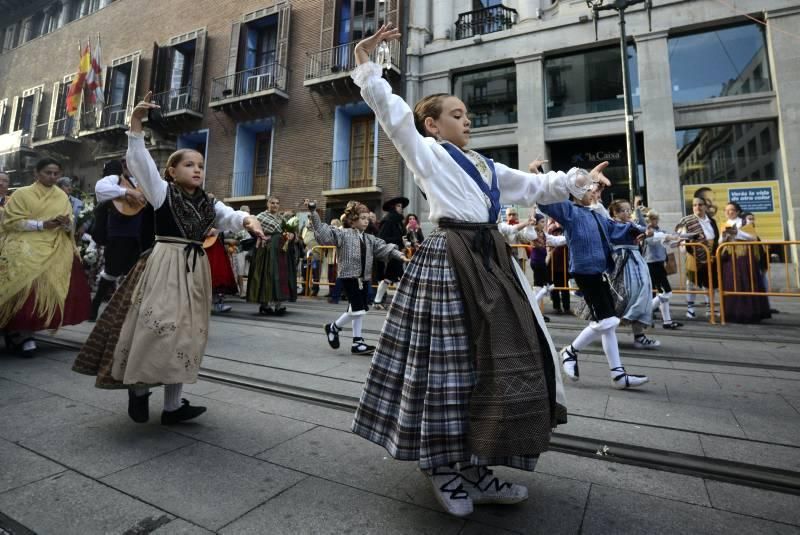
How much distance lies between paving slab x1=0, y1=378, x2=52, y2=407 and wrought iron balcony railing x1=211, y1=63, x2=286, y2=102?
54.7 feet

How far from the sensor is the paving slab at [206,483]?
170cm

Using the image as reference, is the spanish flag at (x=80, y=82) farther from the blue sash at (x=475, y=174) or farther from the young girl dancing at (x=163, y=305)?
the blue sash at (x=475, y=174)

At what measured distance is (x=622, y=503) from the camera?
A: 5.77ft

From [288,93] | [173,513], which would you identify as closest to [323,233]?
[173,513]

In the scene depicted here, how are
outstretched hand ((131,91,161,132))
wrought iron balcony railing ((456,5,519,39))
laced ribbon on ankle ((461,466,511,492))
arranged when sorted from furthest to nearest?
wrought iron balcony railing ((456,5,519,39))
outstretched hand ((131,91,161,132))
laced ribbon on ankle ((461,466,511,492))

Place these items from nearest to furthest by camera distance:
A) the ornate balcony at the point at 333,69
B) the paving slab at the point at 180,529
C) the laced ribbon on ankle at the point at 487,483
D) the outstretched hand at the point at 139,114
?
1. the paving slab at the point at 180,529
2. the laced ribbon on ankle at the point at 487,483
3. the outstretched hand at the point at 139,114
4. the ornate balcony at the point at 333,69

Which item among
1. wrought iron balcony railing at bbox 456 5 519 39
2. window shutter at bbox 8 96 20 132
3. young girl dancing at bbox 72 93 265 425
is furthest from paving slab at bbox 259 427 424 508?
window shutter at bbox 8 96 20 132

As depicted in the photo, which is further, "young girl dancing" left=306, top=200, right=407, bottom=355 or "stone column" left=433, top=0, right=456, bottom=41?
"stone column" left=433, top=0, right=456, bottom=41

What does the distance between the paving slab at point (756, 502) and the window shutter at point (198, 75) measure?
893 inches

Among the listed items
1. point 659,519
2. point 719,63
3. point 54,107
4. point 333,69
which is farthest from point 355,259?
point 54,107

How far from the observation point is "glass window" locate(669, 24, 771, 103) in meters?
11.9

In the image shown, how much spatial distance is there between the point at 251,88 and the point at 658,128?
15859mm

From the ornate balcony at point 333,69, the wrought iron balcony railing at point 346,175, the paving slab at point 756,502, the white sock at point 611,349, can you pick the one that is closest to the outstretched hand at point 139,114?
the paving slab at point 756,502

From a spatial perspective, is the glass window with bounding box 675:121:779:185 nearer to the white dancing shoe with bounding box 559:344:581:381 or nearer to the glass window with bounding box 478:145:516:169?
the glass window with bounding box 478:145:516:169
